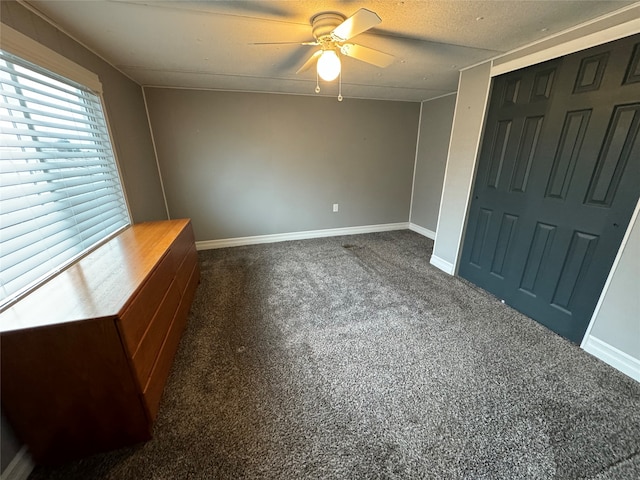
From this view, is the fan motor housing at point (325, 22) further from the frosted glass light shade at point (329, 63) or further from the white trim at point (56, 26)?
the white trim at point (56, 26)

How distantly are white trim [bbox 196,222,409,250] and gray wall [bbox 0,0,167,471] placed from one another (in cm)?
76

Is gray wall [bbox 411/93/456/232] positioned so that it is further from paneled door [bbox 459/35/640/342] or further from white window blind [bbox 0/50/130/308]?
white window blind [bbox 0/50/130/308]

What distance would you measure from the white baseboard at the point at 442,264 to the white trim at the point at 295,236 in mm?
1412

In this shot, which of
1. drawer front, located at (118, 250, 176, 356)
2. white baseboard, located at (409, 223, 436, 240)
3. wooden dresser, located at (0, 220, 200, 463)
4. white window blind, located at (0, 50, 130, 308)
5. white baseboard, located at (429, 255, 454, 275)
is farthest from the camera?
white baseboard, located at (409, 223, 436, 240)

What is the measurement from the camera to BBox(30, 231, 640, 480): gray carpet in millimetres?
1187

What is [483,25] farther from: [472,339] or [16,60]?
[16,60]

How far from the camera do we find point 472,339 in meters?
1.97

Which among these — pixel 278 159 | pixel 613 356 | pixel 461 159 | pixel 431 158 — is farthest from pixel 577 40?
pixel 278 159

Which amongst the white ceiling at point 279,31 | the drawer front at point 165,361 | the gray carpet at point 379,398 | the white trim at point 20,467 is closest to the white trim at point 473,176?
the white ceiling at point 279,31

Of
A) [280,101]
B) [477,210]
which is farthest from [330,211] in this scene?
[477,210]

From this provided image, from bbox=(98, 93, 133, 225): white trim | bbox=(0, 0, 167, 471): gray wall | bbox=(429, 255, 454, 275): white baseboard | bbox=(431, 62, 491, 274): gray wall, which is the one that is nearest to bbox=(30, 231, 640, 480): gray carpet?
bbox=(429, 255, 454, 275): white baseboard

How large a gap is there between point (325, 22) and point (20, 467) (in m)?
2.68

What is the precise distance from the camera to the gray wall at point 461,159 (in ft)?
8.01

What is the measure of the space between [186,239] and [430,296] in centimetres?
239
